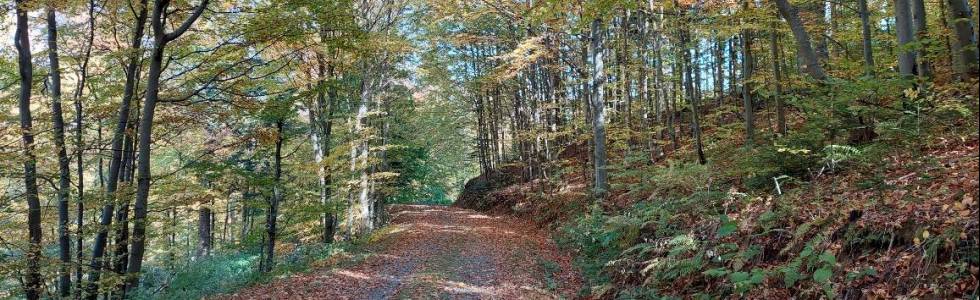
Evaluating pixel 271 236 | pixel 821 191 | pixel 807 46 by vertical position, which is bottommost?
pixel 271 236

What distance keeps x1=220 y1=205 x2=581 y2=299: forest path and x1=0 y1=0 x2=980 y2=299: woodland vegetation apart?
675 millimetres

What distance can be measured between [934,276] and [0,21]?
14.3 meters

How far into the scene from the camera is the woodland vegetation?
4.51 m

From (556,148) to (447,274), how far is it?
452 inches

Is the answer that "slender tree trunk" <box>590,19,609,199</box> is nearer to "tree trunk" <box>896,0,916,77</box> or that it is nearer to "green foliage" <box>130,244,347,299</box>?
"tree trunk" <box>896,0,916,77</box>

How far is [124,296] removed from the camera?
10336 mm

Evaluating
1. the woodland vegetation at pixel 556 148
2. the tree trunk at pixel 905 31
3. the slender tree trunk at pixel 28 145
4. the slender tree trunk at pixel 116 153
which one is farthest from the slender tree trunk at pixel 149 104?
the tree trunk at pixel 905 31

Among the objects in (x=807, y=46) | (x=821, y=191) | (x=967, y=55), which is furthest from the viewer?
(x=807, y=46)

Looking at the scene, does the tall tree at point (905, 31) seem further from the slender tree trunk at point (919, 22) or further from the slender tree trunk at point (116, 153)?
the slender tree trunk at point (116, 153)

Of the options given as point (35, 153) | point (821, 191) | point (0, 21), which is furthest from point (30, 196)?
point (821, 191)

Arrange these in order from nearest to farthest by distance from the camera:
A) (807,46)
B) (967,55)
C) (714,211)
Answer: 1. (967,55)
2. (714,211)
3. (807,46)

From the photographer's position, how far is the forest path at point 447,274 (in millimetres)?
7594

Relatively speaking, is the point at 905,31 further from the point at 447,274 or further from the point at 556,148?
the point at 556,148

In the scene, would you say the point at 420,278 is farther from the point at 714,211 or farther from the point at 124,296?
the point at 124,296
